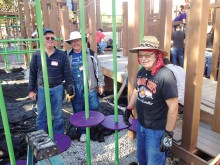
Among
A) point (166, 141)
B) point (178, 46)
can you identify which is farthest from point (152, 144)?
point (178, 46)

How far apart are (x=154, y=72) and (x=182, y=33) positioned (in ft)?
17.1

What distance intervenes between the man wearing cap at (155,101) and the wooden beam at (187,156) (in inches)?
→ 25.2

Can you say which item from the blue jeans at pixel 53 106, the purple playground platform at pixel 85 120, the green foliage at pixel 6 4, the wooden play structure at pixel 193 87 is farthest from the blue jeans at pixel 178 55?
the green foliage at pixel 6 4

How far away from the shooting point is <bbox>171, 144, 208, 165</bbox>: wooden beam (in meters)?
2.68

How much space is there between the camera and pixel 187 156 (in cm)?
281

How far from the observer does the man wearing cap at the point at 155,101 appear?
2.08 meters

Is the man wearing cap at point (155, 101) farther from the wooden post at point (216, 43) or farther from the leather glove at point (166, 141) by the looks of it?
the wooden post at point (216, 43)

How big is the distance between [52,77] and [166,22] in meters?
2.05

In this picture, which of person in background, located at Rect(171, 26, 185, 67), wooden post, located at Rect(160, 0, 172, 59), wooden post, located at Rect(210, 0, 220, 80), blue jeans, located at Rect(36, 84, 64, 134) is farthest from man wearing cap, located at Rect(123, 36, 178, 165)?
person in background, located at Rect(171, 26, 185, 67)

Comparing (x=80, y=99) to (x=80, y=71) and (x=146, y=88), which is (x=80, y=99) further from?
(x=146, y=88)

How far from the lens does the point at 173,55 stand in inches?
280

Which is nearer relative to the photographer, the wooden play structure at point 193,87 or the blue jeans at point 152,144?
the blue jeans at point 152,144

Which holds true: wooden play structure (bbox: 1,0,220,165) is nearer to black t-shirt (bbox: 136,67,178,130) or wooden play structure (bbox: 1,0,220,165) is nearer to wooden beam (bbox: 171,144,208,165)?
wooden beam (bbox: 171,144,208,165)

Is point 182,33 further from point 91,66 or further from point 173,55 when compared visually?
point 91,66
